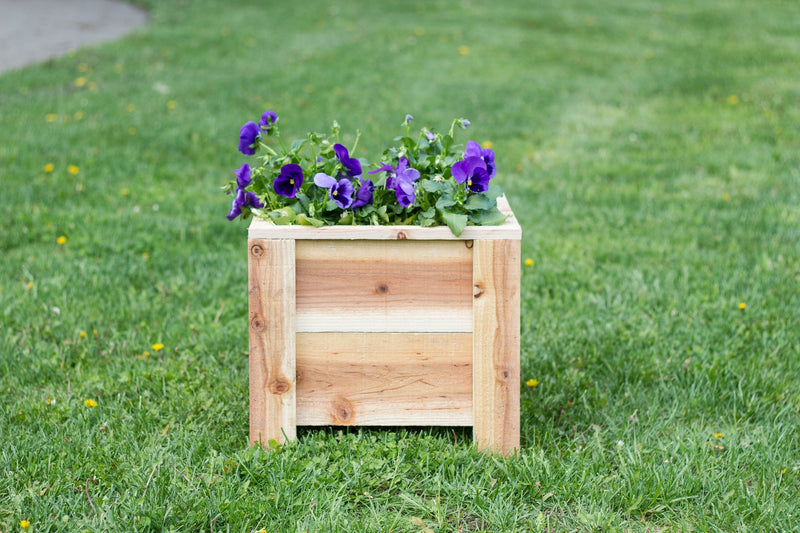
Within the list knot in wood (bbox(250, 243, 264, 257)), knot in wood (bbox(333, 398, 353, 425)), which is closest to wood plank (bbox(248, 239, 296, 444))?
knot in wood (bbox(250, 243, 264, 257))

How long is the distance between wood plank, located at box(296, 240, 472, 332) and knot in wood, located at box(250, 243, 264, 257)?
0.33 ft

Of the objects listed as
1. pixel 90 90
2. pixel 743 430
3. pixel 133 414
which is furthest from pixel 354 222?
pixel 90 90

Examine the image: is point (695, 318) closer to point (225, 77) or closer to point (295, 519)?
point (295, 519)

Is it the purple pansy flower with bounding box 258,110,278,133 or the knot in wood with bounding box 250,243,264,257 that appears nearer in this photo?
the knot in wood with bounding box 250,243,264,257

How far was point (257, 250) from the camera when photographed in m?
2.20

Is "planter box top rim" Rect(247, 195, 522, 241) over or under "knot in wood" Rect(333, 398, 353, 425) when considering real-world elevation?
over

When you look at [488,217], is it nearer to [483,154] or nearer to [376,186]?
[483,154]

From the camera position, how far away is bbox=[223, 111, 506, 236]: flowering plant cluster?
2240 mm

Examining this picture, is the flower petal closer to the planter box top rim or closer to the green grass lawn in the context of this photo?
the planter box top rim

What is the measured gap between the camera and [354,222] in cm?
232

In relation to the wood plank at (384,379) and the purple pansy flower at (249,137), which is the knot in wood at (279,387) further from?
the purple pansy flower at (249,137)

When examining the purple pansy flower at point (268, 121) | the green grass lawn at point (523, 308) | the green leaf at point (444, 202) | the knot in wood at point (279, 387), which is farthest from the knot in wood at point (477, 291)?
the purple pansy flower at point (268, 121)

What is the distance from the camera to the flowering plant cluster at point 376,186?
2.24 metres

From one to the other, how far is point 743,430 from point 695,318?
2.70ft
